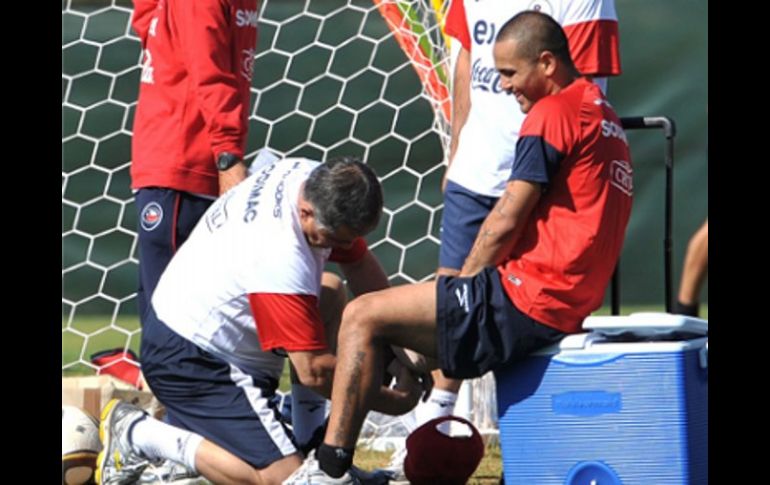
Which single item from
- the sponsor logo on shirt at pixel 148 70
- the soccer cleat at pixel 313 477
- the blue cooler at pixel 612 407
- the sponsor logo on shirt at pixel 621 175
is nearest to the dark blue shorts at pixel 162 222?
the sponsor logo on shirt at pixel 148 70

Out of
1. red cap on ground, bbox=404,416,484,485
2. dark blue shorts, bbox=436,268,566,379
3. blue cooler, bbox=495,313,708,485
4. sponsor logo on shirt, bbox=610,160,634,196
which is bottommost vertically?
red cap on ground, bbox=404,416,484,485

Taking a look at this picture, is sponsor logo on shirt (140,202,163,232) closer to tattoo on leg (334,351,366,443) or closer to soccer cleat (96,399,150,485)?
soccer cleat (96,399,150,485)

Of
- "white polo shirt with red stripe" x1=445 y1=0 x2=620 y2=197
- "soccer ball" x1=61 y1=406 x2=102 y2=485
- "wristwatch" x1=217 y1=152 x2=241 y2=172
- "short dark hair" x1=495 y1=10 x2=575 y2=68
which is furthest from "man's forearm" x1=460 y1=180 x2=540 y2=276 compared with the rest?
"soccer ball" x1=61 y1=406 x2=102 y2=485

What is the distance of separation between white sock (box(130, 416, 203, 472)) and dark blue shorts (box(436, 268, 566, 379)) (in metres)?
0.95

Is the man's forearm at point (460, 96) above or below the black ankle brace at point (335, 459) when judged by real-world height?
above

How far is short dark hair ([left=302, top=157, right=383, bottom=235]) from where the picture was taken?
4.04 m

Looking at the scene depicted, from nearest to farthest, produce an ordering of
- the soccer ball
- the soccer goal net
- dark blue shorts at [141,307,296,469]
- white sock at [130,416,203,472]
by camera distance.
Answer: dark blue shorts at [141,307,296,469] → white sock at [130,416,203,472] → the soccer ball → the soccer goal net

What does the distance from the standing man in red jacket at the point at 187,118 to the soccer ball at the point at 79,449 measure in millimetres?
530

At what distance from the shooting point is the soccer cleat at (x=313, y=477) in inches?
156

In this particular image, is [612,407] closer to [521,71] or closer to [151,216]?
[521,71]

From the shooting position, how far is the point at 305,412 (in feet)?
15.5

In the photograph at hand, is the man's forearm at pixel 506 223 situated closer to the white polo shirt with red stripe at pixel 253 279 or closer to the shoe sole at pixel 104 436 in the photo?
the white polo shirt with red stripe at pixel 253 279
